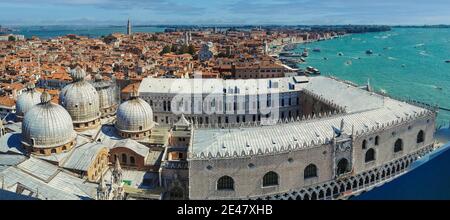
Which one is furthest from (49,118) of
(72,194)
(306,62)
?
(306,62)

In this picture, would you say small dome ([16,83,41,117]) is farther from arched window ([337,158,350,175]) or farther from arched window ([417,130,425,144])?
arched window ([417,130,425,144])

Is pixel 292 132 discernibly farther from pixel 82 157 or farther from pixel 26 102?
pixel 26 102

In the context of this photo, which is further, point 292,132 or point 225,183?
point 292,132

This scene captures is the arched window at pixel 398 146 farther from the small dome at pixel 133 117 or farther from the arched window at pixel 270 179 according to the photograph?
the small dome at pixel 133 117

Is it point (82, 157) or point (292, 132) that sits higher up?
point (292, 132)

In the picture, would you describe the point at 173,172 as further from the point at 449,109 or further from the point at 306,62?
the point at 306,62

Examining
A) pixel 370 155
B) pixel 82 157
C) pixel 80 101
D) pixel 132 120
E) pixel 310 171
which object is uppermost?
pixel 80 101

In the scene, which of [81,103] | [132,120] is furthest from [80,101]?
[132,120]

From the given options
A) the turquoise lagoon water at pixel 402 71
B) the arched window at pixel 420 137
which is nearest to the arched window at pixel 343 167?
the arched window at pixel 420 137
